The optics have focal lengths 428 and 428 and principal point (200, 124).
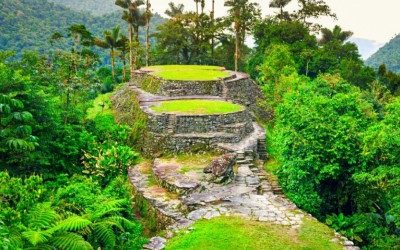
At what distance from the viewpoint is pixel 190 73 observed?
25938 mm

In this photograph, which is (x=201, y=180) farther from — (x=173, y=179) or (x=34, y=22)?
(x=34, y=22)

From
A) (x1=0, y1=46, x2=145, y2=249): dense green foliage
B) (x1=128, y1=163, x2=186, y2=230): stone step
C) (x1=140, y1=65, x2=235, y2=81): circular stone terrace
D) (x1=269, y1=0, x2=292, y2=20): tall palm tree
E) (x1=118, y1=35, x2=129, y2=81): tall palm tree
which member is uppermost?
(x1=269, y1=0, x2=292, y2=20): tall palm tree

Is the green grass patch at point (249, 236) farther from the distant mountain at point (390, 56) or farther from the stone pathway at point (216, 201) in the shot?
the distant mountain at point (390, 56)

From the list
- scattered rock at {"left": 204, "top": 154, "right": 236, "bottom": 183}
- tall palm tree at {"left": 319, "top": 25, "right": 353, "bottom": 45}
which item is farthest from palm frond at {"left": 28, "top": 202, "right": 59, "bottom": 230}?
tall palm tree at {"left": 319, "top": 25, "right": 353, "bottom": 45}

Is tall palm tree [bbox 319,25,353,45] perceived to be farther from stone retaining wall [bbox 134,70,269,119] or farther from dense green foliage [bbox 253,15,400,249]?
dense green foliage [bbox 253,15,400,249]

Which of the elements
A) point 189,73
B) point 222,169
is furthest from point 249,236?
point 189,73

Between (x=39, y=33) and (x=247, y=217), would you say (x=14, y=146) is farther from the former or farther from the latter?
(x=39, y=33)

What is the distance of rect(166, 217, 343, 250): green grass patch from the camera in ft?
30.8

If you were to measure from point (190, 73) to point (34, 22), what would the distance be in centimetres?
3497

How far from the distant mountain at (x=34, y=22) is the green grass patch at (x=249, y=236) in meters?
41.0

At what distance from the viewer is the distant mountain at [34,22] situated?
46.8 m

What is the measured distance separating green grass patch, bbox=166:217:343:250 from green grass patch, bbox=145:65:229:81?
46.5ft

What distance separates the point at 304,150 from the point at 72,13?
58472mm

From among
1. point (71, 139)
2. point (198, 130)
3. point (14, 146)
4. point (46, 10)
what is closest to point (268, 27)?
point (198, 130)
